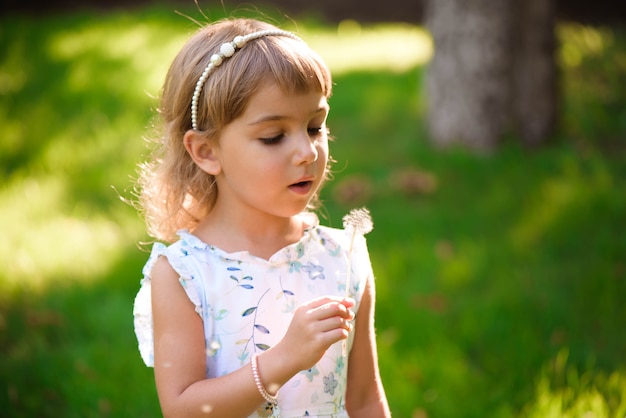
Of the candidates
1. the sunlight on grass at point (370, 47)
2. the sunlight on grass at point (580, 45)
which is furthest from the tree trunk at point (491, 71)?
the sunlight on grass at point (370, 47)

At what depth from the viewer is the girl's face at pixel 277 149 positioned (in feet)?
5.51

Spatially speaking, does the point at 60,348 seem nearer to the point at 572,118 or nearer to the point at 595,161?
the point at 595,161

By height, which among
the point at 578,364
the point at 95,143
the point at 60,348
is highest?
the point at 95,143

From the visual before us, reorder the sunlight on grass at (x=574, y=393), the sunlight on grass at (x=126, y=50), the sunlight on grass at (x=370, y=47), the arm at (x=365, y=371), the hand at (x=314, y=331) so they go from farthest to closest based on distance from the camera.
Result: the sunlight on grass at (x=370, y=47), the sunlight on grass at (x=126, y=50), the sunlight on grass at (x=574, y=393), the arm at (x=365, y=371), the hand at (x=314, y=331)

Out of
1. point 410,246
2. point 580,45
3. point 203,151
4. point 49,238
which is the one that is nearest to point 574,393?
point 410,246

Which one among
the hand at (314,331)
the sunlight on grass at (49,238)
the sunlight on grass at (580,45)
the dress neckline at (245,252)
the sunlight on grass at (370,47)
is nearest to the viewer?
the hand at (314,331)

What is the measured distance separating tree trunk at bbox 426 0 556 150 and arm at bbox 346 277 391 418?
139 inches

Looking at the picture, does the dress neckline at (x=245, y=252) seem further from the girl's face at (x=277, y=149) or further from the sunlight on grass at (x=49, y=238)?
the sunlight on grass at (x=49, y=238)

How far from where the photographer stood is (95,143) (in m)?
5.57

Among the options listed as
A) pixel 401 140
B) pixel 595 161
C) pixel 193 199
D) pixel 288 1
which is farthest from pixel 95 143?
pixel 288 1

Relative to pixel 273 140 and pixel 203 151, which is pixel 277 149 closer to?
pixel 273 140

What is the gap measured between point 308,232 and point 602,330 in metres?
2.03

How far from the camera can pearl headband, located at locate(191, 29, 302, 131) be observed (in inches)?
68.1

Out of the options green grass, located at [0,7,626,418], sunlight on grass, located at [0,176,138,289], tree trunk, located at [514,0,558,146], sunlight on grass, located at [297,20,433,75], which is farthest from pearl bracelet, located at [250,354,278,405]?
sunlight on grass, located at [297,20,433,75]
